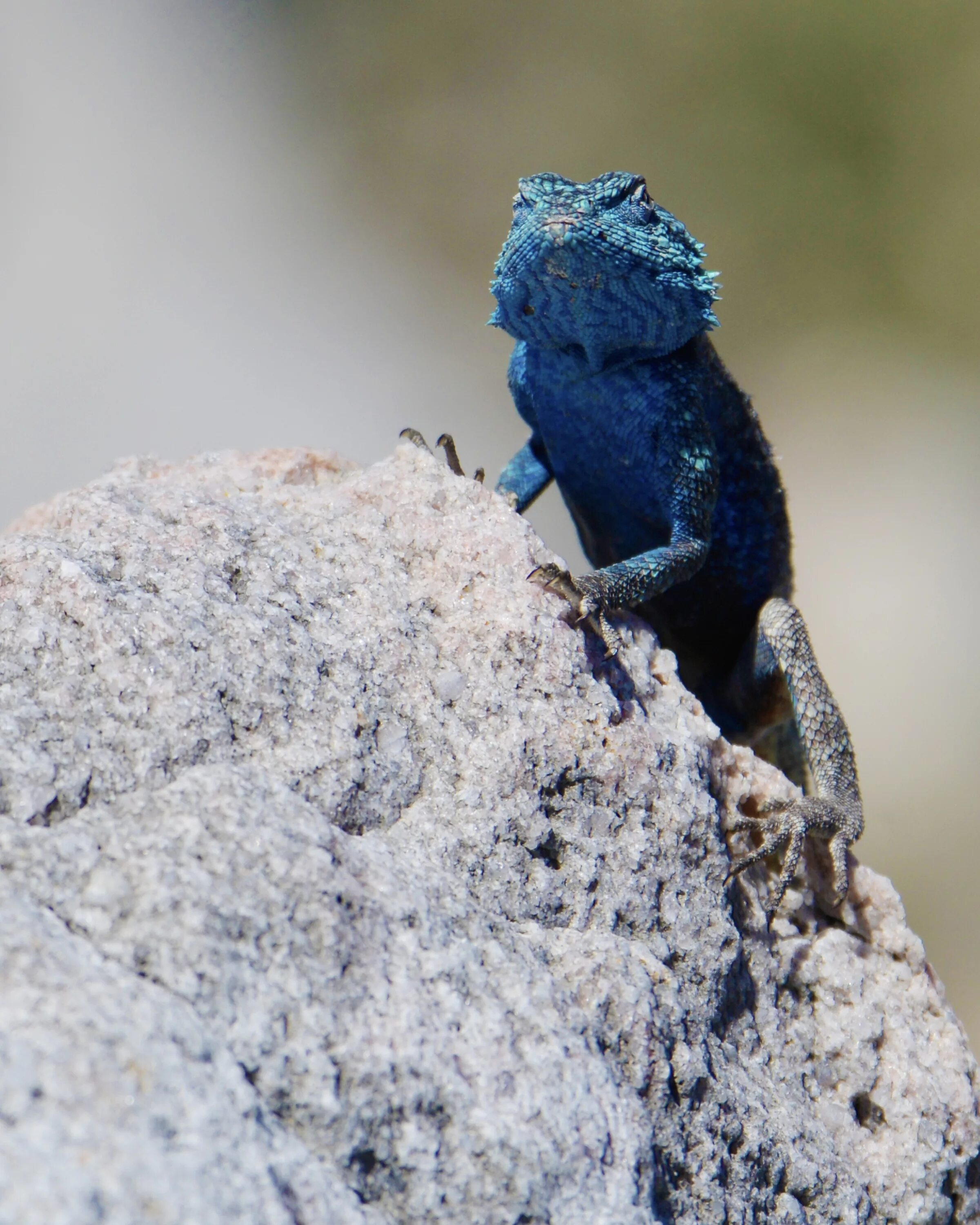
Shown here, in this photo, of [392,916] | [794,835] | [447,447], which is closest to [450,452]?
[447,447]

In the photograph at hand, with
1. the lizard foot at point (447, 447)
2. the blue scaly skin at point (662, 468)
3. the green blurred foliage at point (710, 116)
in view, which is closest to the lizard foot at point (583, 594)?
the blue scaly skin at point (662, 468)

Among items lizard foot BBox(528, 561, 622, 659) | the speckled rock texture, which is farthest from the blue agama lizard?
the speckled rock texture

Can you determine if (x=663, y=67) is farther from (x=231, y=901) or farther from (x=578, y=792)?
(x=231, y=901)

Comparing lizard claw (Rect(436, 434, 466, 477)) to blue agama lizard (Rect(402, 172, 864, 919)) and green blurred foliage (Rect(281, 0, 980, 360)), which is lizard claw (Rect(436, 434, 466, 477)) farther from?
green blurred foliage (Rect(281, 0, 980, 360))

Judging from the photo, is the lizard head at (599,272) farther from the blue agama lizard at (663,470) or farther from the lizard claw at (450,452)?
the lizard claw at (450,452)

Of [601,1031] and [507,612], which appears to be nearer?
[601,1031]

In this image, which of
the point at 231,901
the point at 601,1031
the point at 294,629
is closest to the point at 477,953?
the point at 601,1031
